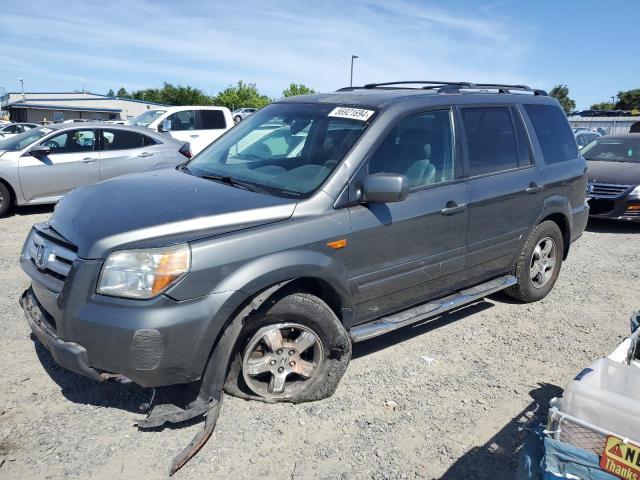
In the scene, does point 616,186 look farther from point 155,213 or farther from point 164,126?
point 164,126

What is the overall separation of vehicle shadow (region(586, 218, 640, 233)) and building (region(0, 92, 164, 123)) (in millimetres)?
43329

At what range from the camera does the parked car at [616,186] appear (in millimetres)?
8438

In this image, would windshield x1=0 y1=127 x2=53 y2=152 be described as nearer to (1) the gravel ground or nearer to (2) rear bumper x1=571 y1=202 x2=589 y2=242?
(1) the gravel ground

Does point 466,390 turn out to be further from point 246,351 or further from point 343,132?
point 343,132

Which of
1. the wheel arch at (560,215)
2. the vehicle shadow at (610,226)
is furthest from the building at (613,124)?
the wheel arch at (560,215)

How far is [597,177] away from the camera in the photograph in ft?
29.2

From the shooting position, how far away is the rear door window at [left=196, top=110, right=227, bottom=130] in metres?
12.9

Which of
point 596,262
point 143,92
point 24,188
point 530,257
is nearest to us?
point 530,257

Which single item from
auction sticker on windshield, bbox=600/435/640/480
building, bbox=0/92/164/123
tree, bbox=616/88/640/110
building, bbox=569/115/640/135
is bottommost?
auction sticker on windshield, bbox=600/435/640/480

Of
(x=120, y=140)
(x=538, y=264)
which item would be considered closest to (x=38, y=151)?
(x=120, y=140)

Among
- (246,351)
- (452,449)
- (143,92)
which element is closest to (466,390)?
(452,449)

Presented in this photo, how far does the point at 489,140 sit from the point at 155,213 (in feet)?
9.12

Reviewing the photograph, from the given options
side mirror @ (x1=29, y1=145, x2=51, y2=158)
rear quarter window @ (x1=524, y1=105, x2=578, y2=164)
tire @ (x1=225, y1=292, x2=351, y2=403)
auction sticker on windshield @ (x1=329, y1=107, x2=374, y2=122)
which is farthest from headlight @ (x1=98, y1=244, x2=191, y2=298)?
side mirror @ (x1=29, y1=145, x2=51, y2=158)

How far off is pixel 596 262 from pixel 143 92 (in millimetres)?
92706
